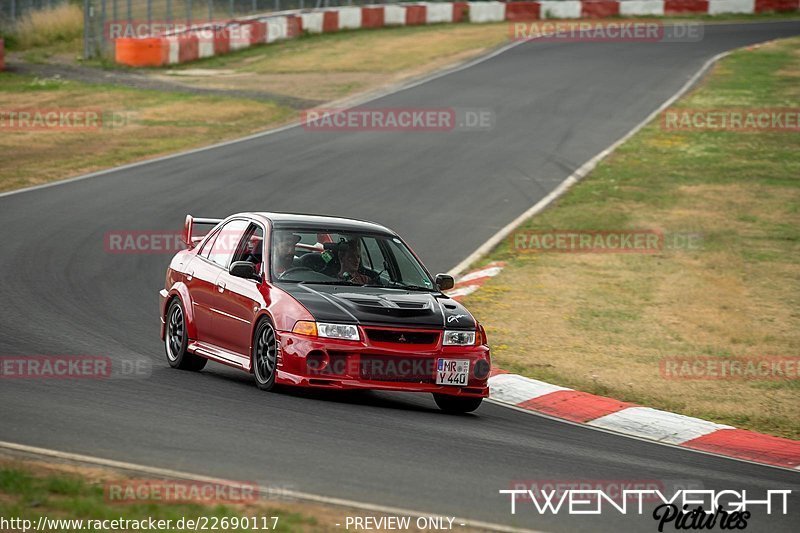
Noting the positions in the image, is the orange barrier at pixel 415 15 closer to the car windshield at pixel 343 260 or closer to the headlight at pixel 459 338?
the car windshield at pixel 343 260

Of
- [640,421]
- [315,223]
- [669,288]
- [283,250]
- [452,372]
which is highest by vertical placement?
[315,223]

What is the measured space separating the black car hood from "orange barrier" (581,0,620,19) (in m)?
40.2

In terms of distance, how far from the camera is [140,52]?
37969 mm

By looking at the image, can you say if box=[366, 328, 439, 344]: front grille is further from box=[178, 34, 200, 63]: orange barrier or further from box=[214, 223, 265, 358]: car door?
box=[178, 34, 200, 63]: orange barrier

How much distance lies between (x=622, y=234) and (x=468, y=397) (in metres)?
9.37

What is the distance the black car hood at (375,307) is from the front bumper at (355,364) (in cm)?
18

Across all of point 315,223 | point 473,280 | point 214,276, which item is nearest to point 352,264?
point 315,223

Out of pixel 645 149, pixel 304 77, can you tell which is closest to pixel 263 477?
pixel 645 149

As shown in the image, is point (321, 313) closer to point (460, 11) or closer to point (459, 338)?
point (459, 338)

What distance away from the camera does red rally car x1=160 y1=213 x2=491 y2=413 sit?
9703 millimetres

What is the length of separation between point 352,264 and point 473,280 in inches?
206

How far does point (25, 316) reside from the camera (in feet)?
41.5

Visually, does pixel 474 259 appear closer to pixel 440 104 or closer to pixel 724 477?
pixel 724 477

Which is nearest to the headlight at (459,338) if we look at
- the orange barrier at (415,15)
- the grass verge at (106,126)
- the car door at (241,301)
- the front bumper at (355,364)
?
the front bumper at (355,364)
